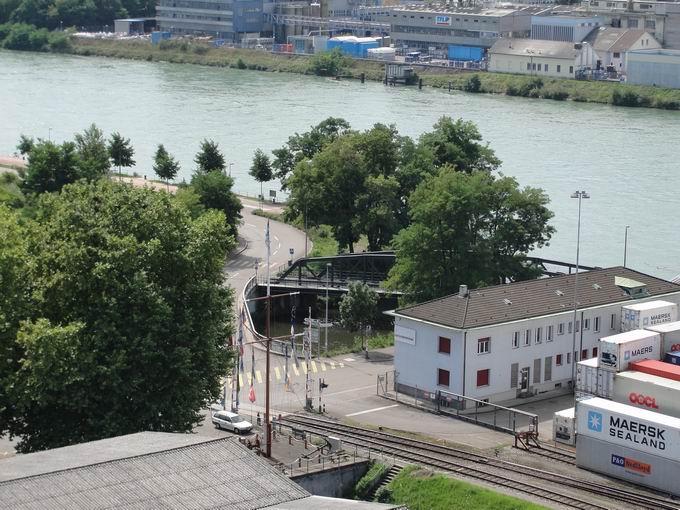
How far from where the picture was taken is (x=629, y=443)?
2472cm

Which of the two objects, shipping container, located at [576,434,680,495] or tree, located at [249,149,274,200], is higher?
tree, located at [249,149,274,200]

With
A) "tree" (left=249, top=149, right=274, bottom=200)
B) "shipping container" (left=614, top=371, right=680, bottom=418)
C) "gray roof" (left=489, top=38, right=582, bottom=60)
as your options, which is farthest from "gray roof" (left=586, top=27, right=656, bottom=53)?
"shipping container" (left=614, top=371, right=680, bottom=418)

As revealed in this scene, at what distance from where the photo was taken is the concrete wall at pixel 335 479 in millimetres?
23500

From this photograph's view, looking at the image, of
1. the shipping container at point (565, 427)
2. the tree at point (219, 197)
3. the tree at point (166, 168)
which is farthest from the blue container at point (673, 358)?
the tree at point (166, 168)

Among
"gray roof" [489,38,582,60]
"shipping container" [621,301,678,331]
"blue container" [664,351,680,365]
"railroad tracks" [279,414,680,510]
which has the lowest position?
"railroad tracks" [279,414,680,510]

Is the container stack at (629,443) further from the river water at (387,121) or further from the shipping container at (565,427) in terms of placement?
the river water at (387,121)

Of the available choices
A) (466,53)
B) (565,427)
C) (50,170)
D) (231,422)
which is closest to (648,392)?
(565,427)

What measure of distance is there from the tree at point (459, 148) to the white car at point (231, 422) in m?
19.3

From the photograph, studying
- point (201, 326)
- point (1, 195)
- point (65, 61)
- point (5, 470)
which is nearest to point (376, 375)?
point (201, 326)

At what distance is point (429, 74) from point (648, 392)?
67039mm

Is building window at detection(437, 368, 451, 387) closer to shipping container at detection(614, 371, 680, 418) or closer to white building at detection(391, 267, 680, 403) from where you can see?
white building at detection(391, 267, 680, 403)

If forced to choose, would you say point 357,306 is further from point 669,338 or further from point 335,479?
point 335,479

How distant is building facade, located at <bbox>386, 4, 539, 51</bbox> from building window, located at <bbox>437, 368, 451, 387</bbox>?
2725 inches

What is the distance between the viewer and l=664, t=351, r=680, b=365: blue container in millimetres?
27922
